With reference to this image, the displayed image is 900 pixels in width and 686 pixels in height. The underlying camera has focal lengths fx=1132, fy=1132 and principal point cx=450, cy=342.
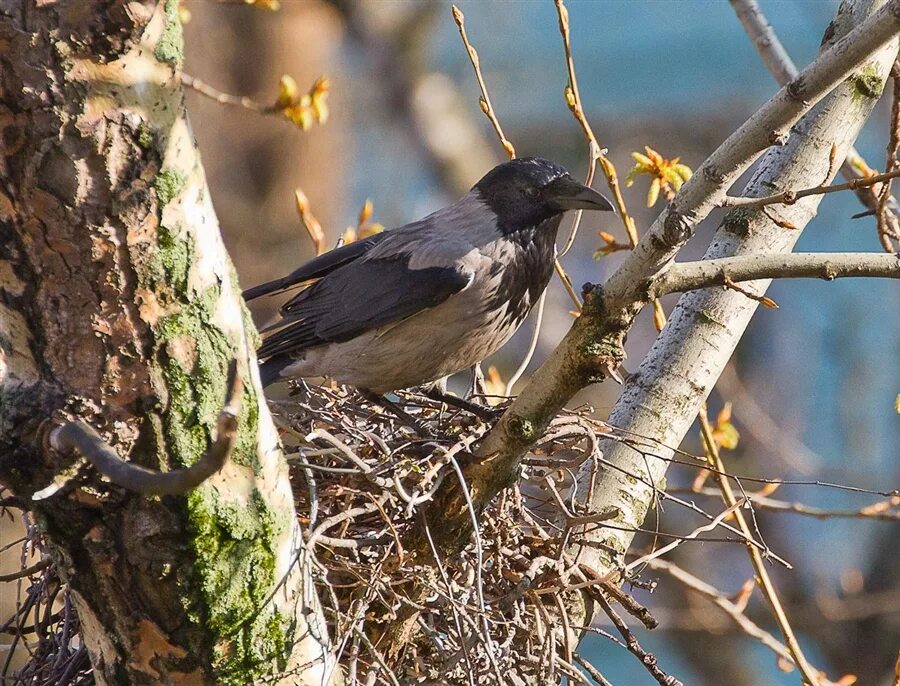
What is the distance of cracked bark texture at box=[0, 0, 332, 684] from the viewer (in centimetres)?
183

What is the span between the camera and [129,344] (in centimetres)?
196

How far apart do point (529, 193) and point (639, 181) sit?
638 cm

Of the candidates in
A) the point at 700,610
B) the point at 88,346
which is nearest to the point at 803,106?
the point at 88,346

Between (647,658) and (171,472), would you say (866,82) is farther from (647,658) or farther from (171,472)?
(171,472)

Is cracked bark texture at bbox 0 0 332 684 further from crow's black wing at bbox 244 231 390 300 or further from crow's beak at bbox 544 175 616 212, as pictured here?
crow's black wing at bbox 244 231 390 300

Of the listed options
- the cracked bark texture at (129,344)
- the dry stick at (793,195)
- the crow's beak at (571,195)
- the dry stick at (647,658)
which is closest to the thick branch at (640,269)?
the dry stick at (793,195)

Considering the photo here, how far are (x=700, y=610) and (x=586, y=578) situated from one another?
3.64 metres

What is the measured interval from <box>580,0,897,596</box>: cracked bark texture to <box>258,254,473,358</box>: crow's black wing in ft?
2.11

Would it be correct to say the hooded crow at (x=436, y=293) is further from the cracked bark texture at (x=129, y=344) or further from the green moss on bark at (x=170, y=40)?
the green moss on bark at (x=170, y=40)

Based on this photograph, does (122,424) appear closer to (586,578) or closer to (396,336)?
(586,578)

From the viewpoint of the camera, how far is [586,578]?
292cm

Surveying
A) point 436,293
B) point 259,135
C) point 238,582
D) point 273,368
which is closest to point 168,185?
point 238,582

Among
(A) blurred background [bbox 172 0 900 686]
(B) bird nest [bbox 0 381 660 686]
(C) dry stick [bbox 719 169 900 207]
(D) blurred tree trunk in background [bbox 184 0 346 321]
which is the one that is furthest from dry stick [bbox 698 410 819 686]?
(D) blurred tree trunk in background [bbox 184 0 346 321]

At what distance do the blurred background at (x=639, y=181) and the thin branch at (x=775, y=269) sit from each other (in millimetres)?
3801
